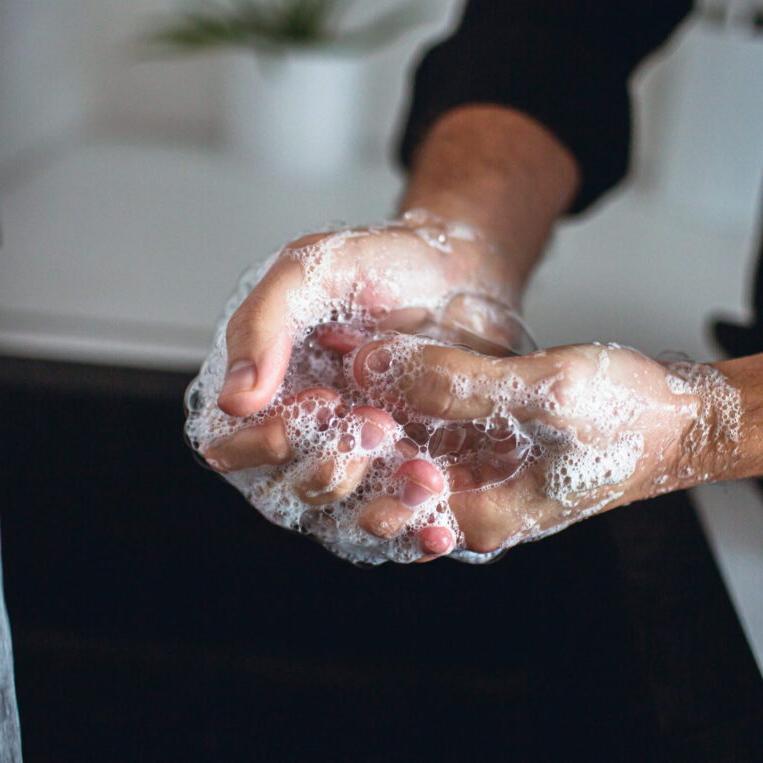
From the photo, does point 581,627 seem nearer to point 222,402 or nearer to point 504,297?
point 504,297

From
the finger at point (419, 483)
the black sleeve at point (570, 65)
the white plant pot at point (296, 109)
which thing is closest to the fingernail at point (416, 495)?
the finger at point (419, 483)

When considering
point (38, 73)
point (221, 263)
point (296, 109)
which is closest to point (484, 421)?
point (221, 263)

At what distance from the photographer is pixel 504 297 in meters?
0.83

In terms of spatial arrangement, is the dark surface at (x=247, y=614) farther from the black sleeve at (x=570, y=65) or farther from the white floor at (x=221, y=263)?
the black sleeve at (x=570, y=65)

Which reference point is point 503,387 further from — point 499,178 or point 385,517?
point 499,178

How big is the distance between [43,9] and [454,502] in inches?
51.5

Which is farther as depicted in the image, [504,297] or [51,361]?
[51,361]

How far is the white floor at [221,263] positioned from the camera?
0.98 metres

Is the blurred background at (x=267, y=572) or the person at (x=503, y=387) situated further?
the blurred background at (x=267, y=572)

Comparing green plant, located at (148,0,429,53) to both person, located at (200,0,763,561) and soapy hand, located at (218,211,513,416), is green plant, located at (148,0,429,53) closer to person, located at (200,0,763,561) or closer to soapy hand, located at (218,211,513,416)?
person, located at (200,0,763,561)

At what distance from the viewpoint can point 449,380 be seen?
0.59m

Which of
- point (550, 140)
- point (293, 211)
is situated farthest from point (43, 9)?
point (550, 140)

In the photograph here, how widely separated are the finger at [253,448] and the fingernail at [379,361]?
0.07 metres

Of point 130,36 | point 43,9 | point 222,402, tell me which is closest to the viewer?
point 222,402
